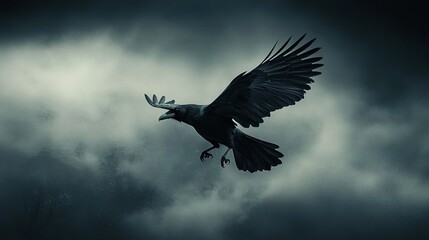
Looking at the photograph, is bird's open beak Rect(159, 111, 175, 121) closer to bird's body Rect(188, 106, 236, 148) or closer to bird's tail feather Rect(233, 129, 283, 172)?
bird's body Rect(188, 106, 236, 148)

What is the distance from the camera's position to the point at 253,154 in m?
18.8

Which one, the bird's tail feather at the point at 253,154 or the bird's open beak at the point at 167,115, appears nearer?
the bird's open beak at the point at 167,115

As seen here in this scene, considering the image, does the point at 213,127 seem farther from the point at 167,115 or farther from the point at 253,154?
the point at 253,154

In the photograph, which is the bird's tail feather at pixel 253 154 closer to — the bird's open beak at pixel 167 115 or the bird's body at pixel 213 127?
the bird's body at pixel 213 127

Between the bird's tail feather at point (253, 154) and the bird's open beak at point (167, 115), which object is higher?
the bird's open beak at point (167, 115)

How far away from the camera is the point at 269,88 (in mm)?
17781

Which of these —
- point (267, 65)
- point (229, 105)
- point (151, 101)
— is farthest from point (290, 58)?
point (151, 101)

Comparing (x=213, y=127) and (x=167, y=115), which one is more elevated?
(x=167, y=115)

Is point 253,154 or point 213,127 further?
point 253,154

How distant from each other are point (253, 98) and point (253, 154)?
2047 mm

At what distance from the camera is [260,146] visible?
61.3ft

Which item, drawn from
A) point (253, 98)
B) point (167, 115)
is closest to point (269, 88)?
point (253, 98)

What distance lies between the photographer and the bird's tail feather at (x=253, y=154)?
18.6 metres

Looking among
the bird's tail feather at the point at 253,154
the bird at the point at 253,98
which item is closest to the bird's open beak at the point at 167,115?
the bird at the point at 253,98
